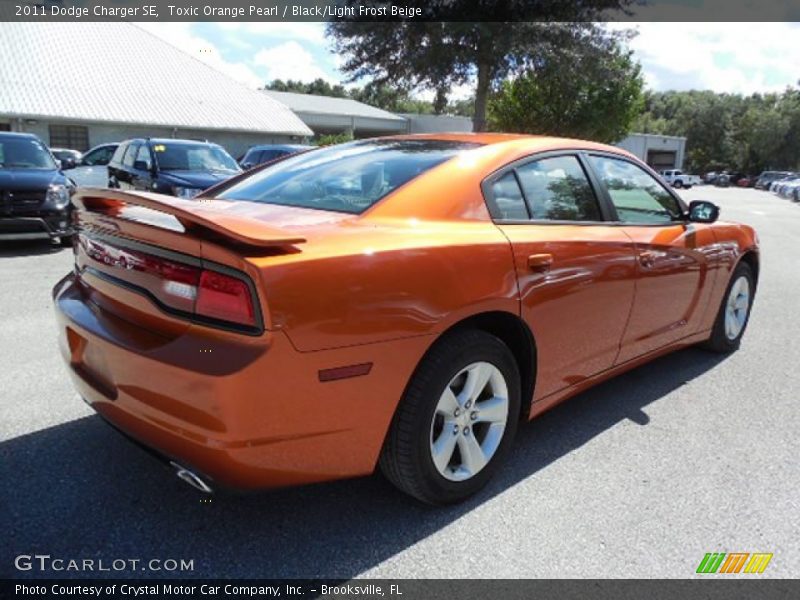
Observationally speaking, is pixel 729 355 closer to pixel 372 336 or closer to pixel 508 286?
pixel 508 286

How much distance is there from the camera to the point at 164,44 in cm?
3559

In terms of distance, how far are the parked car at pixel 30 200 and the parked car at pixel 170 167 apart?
1.27 metres

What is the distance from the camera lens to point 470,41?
2211cm

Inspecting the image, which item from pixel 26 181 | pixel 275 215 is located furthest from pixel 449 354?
pixel 26 181

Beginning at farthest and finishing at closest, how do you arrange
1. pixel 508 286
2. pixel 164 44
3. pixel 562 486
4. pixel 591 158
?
pixel 164 44, pixel 591 158, pixel 562 486, pixel 508 286

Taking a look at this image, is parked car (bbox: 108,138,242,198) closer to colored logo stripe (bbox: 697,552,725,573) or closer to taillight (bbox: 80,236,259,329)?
taillight (bbox: 80,236,259,329)

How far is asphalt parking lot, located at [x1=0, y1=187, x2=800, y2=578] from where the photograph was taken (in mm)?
2383

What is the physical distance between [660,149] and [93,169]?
68502mm

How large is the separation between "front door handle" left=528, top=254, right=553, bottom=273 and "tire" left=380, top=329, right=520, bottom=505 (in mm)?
388

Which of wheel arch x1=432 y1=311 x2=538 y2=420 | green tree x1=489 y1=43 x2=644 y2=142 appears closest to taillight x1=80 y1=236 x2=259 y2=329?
wheel arch x1=432 y1=311 x2=538 y2=420

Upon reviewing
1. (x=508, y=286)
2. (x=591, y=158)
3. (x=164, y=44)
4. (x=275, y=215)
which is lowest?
(x=508, y=286)

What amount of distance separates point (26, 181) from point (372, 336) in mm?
7945

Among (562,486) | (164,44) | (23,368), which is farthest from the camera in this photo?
(164,44)

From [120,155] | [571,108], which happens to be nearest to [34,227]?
[120,155]
